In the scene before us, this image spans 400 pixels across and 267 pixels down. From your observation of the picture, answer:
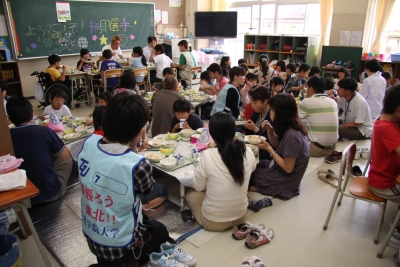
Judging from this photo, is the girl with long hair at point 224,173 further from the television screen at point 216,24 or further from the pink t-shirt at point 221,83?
the television screen at point 216,24

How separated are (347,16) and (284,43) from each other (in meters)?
1.65

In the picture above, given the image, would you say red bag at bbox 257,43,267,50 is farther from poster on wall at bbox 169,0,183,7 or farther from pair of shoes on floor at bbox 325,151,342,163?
pair of shoes on floor at bbox 325,151,342,163

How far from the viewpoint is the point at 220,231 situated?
2557mm

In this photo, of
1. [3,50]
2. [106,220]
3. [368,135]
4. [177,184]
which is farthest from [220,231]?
[3,50]

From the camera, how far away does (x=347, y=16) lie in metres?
6.88

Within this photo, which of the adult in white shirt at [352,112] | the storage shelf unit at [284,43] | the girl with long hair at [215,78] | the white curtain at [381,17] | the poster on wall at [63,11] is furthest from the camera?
the storage shelf unit at [284,43]

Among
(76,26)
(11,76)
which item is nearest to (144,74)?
(76,26)

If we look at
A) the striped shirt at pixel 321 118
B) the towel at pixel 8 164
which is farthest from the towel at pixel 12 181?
the striped shirt at pixel 321 118

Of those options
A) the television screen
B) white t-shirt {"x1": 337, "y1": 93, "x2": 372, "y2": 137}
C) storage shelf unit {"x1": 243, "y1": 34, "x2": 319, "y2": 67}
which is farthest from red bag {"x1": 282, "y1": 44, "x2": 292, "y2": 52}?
white t-shirt {"x1": 337, "y1": 93, "x2": 372, "y2": 137}

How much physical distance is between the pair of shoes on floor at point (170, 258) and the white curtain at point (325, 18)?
6.98 metres

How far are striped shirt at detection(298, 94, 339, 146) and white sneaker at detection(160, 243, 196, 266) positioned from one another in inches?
95.8

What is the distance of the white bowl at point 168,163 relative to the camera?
2.57 m

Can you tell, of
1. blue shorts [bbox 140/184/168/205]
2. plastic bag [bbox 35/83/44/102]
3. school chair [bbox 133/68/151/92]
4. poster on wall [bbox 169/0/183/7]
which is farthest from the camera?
poster on wall [bbox 169/0/183/7]

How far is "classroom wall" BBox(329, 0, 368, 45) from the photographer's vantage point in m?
6.68
